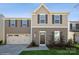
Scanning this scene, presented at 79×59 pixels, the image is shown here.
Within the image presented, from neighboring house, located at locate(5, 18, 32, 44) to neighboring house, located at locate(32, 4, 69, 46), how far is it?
24cm

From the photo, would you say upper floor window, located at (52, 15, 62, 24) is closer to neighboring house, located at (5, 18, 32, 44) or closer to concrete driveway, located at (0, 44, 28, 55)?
neighboring house, located at (5, 18, 32, 44)

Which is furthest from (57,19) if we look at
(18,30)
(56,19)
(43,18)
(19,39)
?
(19,39)

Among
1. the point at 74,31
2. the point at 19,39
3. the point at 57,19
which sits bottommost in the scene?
the point at 19,39

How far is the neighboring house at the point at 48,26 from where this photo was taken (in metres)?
20.1

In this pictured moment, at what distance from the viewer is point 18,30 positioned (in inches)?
798

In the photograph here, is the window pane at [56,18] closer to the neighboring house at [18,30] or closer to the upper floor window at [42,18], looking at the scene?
the upper floor window at [42,18]

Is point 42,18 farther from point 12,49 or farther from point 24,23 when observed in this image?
point 12,49

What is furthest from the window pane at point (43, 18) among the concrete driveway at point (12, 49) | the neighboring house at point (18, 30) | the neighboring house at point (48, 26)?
the concrete driveway at point (12, 49)

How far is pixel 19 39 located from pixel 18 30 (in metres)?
0.40

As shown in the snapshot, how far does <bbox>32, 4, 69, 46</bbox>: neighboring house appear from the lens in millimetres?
20078

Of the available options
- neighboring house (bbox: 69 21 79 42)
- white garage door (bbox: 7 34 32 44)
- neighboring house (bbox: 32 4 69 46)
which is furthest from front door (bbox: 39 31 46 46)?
neighboring house (bbox: 69 21 79 42)

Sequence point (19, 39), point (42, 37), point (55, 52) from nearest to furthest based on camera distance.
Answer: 1. point (55, 52)
2. point (42, 37)
3. point (19, 39)

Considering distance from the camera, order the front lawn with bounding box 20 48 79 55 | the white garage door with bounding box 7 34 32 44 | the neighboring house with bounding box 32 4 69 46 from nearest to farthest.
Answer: the front lawn with bounding box 20 48 79 55
the neighboring house with bounding box 32 4 69 46
the white garage door with bounding box 7 34 32 44
